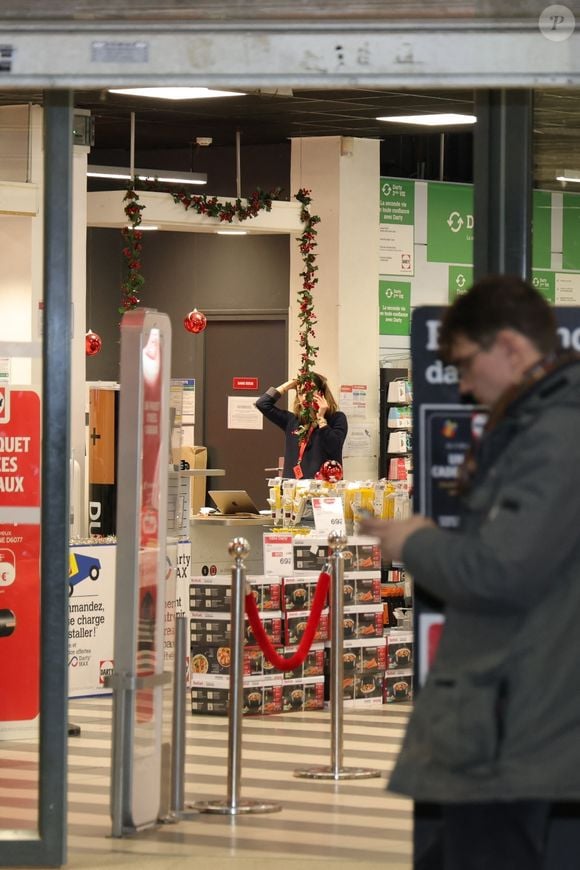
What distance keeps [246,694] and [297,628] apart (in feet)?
1.70

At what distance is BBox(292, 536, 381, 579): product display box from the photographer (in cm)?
913

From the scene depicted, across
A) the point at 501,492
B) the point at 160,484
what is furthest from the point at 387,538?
the point at 160,484

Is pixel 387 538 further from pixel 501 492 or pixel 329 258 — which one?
pixel 329 258

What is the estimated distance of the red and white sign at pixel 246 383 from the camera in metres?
15.6

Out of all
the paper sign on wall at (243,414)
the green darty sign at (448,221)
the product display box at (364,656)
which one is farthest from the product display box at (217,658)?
the paper sign on wall at (243,414)

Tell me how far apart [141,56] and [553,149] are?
134 centimetres

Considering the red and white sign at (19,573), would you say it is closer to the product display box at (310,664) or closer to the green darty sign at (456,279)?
the product display box at (310,664)

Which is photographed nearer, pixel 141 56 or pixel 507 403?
pixel 507 403

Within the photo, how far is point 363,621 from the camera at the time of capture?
29.7ft

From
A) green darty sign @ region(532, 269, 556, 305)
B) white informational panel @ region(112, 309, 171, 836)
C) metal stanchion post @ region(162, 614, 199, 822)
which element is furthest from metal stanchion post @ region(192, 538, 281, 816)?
green darty sign @ region(532, 269, 556, 305)

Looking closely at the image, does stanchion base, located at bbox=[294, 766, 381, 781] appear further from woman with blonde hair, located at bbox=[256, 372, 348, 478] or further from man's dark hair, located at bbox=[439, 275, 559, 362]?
woman with blonde hair, located at bbox=[256, 372, 348, 478]

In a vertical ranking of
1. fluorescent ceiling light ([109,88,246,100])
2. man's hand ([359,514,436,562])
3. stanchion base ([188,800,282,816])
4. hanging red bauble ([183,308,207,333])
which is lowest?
stanchion base ([188,800,282,816])

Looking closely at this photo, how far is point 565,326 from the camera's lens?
406 cm

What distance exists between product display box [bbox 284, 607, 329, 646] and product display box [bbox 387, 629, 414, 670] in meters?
0.41
